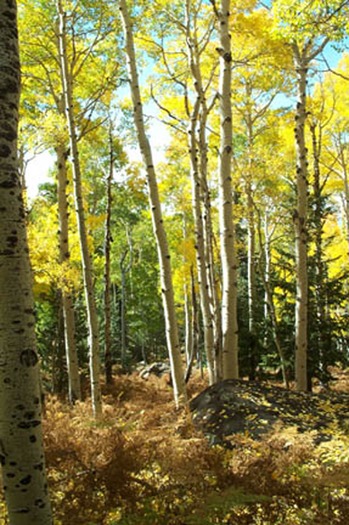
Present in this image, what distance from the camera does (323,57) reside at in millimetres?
6617

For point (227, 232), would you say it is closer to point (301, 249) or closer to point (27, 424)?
point (301, 249)

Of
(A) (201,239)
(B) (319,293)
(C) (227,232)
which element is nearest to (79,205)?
(A) (201,239)

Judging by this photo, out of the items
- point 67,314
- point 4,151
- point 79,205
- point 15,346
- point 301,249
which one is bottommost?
point 67,314

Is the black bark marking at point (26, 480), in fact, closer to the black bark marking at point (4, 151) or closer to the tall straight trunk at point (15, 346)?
the tall straight trunk at point (15, 346)

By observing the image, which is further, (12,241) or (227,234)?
(227,234)

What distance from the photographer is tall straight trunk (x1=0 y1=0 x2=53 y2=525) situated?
1946 millimetres

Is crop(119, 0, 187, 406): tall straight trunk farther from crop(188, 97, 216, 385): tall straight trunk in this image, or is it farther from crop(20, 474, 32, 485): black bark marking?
crop(20, 474, 32, 485): black bark marking

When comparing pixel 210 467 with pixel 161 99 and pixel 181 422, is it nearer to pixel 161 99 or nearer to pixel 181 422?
pixel 181 422

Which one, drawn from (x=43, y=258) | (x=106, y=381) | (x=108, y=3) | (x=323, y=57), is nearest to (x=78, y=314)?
(x=106, y=381)

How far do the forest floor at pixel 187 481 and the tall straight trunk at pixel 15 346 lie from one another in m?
0.64

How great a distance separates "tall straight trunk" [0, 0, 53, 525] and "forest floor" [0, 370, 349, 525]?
643 millimetres

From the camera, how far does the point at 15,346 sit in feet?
6.47

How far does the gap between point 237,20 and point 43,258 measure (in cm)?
673

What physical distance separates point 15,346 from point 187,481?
1623mm
